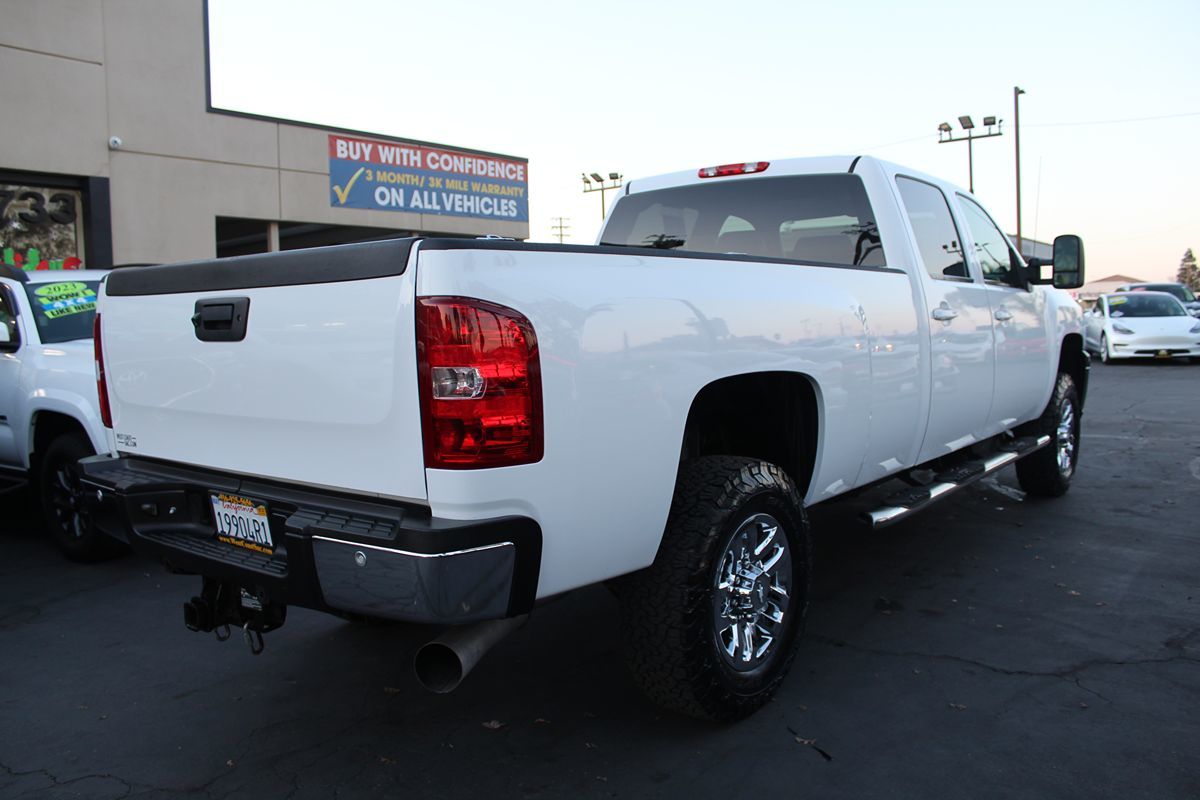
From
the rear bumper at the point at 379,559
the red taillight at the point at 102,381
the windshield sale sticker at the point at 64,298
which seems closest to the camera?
the rear bumper at the point at 379,559

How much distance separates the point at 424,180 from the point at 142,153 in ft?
20.7

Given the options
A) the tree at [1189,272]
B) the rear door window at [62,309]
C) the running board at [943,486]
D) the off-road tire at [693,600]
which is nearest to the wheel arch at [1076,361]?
the running board at [943,486]

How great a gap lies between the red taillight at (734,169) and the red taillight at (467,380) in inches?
116

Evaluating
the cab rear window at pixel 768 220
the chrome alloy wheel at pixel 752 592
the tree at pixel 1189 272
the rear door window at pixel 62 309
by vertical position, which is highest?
the tree at pixel 1189 272

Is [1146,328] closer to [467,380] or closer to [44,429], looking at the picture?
[44,429]

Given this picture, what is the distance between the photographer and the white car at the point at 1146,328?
62.4ft

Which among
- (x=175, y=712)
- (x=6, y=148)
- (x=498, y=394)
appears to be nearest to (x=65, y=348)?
(x=175, y=712)

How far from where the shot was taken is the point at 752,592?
132 inches

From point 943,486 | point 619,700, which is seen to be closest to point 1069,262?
point 943,486

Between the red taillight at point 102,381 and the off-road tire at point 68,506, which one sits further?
the off-road tire at point 68,506

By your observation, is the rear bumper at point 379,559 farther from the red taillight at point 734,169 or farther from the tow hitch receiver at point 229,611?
the red taillight at point 734,169

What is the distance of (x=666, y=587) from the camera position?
3.00m

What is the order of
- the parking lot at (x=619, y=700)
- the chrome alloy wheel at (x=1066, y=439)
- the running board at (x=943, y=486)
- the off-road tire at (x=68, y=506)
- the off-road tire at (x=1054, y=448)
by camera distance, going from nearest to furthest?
the parking lot at (x=619, y=700) → the running board at (x=943, y=486) → the off-road tire at (x=68, y=506) → the off-road tire at (x=1054, y=448) → the chrome alloy wheel at (x=1066, y=439)

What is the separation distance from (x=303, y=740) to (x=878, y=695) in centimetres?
214
